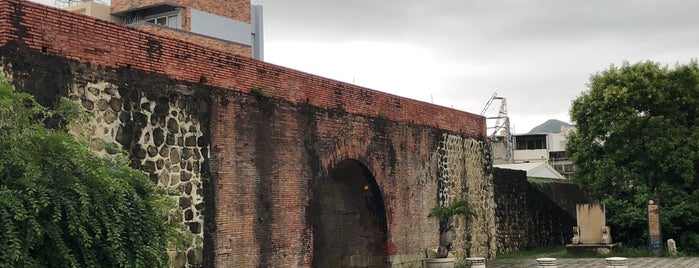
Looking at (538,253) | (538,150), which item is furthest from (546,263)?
(538,150)

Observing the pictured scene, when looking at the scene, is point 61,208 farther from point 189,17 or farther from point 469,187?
point 189,17

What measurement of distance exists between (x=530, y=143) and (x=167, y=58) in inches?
2097

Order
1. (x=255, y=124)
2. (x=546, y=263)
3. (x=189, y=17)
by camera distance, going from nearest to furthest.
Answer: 1. (x=255, y=124)
2. (x=546, y=263)
3. (x=189, y=17)

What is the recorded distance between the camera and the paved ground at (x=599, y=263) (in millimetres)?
16484

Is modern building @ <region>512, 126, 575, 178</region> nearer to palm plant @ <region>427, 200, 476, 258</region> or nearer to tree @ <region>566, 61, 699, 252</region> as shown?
tree @ <region>566, 61, 699, 252</region>

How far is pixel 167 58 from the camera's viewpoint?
380 inches

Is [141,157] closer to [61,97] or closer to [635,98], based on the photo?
[61,97]

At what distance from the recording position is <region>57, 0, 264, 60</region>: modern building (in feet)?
125

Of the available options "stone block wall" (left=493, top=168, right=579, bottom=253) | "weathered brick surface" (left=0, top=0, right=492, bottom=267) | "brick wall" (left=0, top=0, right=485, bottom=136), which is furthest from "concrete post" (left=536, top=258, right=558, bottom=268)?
"stone block wall" (left=493, top=168, right=579, bottom=253)

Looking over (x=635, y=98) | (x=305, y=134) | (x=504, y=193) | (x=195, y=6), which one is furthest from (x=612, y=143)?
(x=195, y=6)

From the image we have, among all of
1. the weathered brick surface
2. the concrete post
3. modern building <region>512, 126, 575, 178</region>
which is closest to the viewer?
the weathered brick surface

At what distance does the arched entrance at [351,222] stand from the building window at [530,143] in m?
47.2

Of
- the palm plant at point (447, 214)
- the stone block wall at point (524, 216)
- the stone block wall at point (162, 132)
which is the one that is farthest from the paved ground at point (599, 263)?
the stone block wall at point (162, 132)

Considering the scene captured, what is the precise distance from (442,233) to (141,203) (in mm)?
10204
